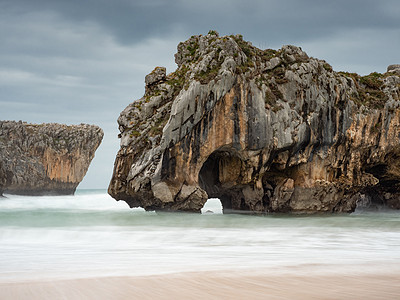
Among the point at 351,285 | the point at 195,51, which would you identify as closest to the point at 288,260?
the point at 351,285

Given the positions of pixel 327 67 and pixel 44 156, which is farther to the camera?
pixel 44 156

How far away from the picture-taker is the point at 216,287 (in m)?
4.96

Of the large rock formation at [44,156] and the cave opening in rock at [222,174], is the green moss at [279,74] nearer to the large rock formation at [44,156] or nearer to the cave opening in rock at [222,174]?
the cave opening in rock at [222,174]

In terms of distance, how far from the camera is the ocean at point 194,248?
22.7 feet

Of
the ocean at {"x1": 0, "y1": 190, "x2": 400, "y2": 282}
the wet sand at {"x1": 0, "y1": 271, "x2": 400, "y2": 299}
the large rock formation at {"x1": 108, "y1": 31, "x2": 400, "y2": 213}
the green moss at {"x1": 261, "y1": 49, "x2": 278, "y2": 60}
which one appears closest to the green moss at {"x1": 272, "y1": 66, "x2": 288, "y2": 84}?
the large rock formation at {"x1": 108, "y1": 31, "x2": 400, "y2": 213}

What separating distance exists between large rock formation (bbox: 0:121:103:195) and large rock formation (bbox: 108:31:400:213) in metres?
31.7

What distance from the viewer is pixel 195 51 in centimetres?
2292

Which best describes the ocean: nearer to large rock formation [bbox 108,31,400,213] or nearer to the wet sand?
the wet sand

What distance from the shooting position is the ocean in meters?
6.91

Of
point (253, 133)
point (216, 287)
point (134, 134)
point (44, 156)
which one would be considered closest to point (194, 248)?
point (216, 287)

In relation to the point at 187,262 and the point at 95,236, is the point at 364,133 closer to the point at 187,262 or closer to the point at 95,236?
the point at 95,236

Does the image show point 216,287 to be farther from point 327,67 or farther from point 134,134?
point 327,67

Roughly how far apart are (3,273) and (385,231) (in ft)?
44.7

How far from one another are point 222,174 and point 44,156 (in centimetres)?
3709
